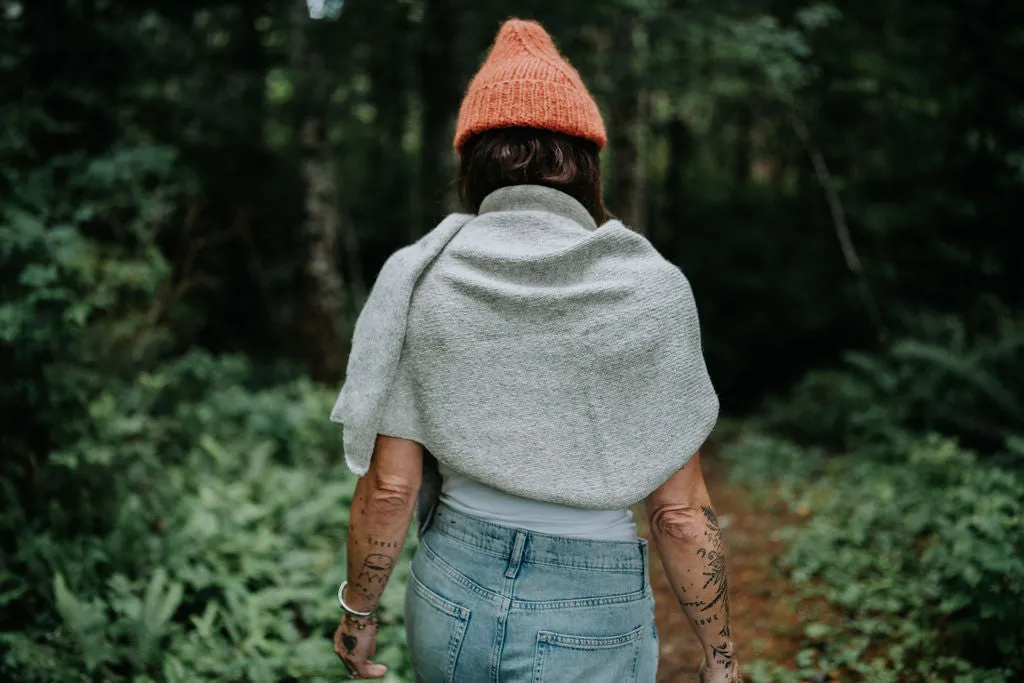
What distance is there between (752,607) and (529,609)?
3.33m

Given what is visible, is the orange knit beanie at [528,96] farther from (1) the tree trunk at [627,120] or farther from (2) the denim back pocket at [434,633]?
(1) the tree trunk at [627,120]

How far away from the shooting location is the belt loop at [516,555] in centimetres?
166

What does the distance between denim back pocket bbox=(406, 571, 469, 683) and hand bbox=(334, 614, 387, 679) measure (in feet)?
0.64

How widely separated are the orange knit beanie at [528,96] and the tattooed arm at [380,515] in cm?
83

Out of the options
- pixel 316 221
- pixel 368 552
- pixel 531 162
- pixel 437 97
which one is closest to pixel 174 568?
pixel 368 552

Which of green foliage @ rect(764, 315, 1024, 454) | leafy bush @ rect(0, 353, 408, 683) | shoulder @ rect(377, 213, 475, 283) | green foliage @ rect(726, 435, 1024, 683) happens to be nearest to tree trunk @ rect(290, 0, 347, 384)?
leafy bush @ rect(0, 353, 408, 683)

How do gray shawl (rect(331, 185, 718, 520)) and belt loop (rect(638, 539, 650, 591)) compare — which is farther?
belt loop (rect(638, 539, 650, 591))

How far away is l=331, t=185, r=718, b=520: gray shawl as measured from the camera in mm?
1661

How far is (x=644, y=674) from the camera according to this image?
1.76 metres

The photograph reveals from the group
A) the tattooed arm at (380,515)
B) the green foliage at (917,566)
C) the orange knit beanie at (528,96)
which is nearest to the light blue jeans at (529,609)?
the tattooed arm at (380,515)

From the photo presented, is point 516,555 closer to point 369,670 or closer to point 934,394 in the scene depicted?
point 369,670

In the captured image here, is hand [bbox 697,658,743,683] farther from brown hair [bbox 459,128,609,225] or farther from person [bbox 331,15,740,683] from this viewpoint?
brown hair [bbox 459,128,609,225]

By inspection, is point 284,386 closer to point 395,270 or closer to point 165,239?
point 165,239

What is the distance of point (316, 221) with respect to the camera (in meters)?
8.27
